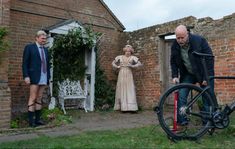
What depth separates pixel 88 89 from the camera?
30.7ft

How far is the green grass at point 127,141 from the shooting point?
4051mm

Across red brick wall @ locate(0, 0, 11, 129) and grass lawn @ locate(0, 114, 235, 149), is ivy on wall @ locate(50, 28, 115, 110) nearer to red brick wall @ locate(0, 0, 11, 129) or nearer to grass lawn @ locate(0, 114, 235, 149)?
red brick wall @ locate(0, 0, 11, 129)

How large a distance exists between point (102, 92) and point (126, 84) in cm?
98

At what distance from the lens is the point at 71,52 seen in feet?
29.9

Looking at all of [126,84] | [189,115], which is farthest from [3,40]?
[126,84]

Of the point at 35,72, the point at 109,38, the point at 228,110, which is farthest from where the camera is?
the point at 109,38

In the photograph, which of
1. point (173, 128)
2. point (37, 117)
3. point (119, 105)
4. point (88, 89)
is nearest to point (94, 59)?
point (88, 89)

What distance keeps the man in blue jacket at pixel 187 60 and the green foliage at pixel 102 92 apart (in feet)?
15.4

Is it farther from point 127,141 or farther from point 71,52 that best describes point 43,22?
point 127,141

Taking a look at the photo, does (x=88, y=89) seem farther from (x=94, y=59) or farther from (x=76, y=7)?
(x=76, y=7)

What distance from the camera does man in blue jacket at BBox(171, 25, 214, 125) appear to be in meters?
4.57

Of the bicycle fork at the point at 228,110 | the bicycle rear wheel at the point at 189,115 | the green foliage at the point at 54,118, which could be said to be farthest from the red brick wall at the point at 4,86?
the bicycle fork at the point at 228,110

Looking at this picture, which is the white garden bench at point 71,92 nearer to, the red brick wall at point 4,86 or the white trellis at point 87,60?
the white trellis at point 87,60

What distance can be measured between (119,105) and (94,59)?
4.68 feet
